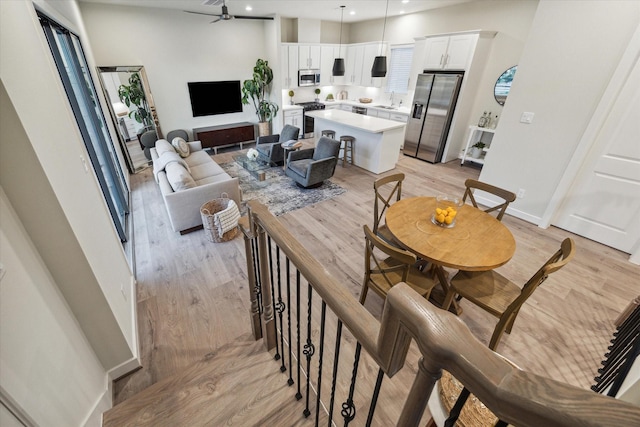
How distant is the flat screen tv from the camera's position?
631 cm

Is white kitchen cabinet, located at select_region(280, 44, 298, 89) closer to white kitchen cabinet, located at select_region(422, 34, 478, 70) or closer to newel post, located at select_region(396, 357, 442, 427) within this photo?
white kitchen cabinet, located at select_region(422, 34, 478, 70)

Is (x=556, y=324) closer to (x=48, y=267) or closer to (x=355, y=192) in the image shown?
(x=355, y=192)

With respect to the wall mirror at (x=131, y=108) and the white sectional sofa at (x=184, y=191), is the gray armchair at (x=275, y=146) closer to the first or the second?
the white sectional sofa at (x=184, y=191)

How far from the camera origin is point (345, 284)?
2.68m

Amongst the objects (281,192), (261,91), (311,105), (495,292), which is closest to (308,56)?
(311,105)

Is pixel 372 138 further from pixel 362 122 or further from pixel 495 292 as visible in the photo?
pixel 495 292

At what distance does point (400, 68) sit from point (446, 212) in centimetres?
577

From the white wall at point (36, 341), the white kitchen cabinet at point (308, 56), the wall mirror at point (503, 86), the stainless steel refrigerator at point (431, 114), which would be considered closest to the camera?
the white wall at point (36, 341)

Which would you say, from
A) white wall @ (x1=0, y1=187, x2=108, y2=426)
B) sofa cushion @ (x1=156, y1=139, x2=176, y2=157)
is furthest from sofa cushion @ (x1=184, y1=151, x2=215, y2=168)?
white wall @ (x1=0, y1=187, x2=108, y2=426)

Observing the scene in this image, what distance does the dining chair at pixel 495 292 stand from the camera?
1.76 m

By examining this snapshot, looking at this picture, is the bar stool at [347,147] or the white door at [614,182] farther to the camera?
the bar stool at [347,147]

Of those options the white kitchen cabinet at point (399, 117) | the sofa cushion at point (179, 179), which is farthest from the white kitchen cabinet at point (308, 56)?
the sofa cushion at point (179, 179)

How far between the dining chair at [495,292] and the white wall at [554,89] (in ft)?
7.08

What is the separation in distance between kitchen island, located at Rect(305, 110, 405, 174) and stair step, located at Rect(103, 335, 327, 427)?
4152mm
